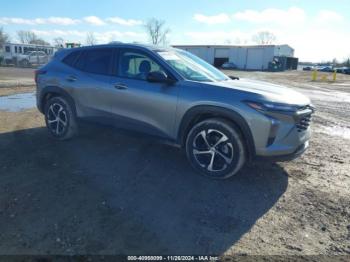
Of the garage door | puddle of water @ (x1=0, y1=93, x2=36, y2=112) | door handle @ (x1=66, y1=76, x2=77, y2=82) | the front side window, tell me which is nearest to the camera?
the front side window

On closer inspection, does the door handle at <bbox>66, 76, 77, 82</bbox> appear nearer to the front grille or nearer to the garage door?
the front grille

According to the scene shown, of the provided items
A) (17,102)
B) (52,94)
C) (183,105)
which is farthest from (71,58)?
(17,102)

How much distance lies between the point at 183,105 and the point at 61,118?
265 centimetres

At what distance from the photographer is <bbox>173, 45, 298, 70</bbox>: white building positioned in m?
58.2

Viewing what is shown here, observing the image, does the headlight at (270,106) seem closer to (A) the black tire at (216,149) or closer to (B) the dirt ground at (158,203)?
(A) the black tire at (216,149)

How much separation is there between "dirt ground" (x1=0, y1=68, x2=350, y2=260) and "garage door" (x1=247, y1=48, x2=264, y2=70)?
56879mm

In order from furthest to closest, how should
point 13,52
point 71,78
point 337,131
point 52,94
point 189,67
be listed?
1. point 13,52
2. point 337,131
3. point 52,94
4. point 71,78
5. point 189,67

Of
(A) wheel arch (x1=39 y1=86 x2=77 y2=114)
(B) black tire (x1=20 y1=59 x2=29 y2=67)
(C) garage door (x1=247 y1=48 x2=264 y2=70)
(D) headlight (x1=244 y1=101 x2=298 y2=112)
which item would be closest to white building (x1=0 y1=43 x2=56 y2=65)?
(B) black tire (x1=20 y1=59 x2=29 y2=67)

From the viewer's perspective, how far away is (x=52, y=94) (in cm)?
581

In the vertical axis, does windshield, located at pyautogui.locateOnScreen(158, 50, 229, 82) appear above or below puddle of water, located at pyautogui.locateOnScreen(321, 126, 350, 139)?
above

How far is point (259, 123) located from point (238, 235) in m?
1.43

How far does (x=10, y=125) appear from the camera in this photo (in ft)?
22.6

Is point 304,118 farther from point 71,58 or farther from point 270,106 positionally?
point 71,58

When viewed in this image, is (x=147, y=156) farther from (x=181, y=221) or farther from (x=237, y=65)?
(x=237, y=65)
